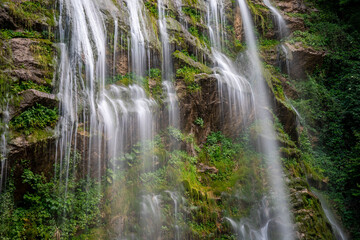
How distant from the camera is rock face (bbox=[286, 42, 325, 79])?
13.6 metres

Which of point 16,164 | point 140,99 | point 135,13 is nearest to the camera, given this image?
point 16,164

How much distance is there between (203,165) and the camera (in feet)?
29.9

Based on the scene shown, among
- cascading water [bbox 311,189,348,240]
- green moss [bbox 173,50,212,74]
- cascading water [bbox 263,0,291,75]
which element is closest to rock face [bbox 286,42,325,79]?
cascading water [bbox 263,0,291,75]

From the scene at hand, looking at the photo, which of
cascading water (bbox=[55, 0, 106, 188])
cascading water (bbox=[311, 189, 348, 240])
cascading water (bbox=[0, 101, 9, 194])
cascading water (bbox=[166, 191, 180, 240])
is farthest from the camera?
cascading water (bbox=[311, 189, 348, 240])

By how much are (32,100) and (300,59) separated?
1336cm

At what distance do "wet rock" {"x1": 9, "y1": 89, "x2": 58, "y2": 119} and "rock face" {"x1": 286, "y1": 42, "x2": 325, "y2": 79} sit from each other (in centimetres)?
1238

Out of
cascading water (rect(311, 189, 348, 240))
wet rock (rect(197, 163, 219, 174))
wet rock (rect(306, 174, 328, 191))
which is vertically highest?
wet rock (rect(197, 163, 219, 174))

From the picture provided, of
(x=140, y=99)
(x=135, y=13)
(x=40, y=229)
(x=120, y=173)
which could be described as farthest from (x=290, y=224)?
(x=135, y=13)

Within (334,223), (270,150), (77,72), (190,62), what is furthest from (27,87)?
(334,223)

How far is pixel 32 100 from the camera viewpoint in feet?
18.6

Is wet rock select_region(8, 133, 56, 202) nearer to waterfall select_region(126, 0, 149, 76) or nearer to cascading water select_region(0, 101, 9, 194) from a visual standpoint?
cascading water select_region(0, 101, 9, 194)

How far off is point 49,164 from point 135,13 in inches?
278

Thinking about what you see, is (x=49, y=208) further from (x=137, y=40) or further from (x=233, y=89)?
(x=233, y=89)

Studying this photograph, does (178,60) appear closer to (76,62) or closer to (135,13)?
(135,13)
